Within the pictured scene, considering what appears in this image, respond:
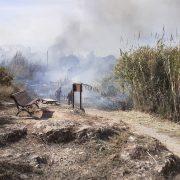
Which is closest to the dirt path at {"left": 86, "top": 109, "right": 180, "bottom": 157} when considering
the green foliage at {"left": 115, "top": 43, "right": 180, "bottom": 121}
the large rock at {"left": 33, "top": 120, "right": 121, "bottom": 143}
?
the green foliage at {"left": 115, "top": 43, "right": 180, "bottom": 121}

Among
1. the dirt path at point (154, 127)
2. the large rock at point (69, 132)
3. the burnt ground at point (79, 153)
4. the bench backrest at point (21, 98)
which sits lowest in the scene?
the dirt path at point (154, 127)

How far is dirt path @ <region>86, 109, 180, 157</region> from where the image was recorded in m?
10.5

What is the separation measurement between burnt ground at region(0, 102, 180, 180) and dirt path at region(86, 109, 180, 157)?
48.4 inches

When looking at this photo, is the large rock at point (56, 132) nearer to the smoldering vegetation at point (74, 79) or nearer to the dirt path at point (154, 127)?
the dirt path at point (154, 127)

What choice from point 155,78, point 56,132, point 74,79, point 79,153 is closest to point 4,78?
point 155,78

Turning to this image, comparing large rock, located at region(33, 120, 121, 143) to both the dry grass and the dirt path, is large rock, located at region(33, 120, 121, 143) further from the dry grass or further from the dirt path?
the dry grass

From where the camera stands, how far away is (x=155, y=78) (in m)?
14.2

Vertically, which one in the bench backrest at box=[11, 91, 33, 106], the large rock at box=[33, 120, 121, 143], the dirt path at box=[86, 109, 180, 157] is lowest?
the dirt path at box=[86, 109, 180, 157]

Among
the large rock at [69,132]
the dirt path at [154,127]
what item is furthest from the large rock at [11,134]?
the dirt path at [154,127]

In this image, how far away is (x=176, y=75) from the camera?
530 inches

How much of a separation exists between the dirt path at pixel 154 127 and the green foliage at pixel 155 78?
418 millimetres

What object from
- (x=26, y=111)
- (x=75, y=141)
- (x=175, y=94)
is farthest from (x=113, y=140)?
(x=175, y=94)

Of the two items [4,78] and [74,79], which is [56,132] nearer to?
[4,78]

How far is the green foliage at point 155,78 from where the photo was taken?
44.3 feet
